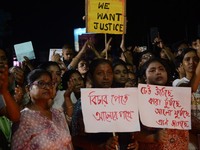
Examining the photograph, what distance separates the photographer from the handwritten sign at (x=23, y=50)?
329 inches

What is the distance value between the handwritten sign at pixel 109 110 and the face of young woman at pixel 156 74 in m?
0.42

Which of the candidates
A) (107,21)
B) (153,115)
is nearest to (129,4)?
(107,21)

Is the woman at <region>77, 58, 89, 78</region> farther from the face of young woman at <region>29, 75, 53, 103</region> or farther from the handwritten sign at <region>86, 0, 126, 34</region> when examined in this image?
the face of young woman at <region>29, 75, 53, 103</region>

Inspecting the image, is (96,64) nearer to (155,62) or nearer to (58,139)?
(155,62)

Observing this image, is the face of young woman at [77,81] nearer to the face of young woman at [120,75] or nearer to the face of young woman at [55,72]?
the face of young woman at [55,72]

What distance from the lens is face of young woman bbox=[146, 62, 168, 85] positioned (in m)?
4.92

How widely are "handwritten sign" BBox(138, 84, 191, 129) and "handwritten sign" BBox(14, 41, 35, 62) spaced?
4.12m

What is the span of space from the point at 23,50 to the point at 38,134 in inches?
180

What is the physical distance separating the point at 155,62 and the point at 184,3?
1276 cm

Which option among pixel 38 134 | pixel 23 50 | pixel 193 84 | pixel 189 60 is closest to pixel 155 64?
pixel 193 84

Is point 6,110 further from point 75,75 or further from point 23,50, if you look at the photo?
point 23,50

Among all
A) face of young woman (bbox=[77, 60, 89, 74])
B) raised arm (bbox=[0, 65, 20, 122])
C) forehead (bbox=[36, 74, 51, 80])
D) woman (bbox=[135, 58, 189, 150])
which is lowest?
woman (bbox=[135, 58, 189, 150])

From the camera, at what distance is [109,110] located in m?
4.53

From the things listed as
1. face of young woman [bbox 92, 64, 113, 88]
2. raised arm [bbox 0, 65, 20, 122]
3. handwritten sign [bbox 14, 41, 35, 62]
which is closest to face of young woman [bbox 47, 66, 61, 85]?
face of young woman [bbox 92, 64, 113, 88]
